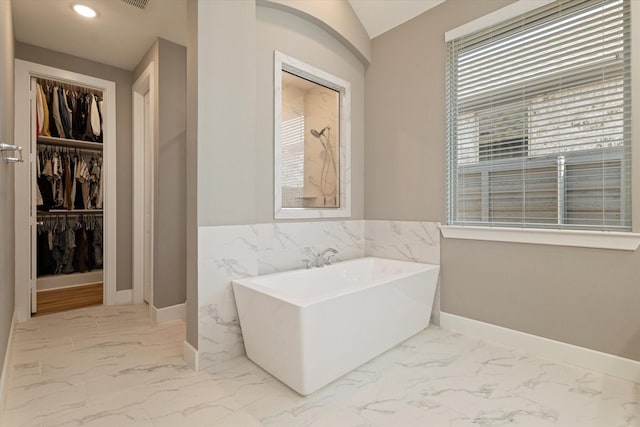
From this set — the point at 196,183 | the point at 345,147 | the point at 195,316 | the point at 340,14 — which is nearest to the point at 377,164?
the point at 345,147

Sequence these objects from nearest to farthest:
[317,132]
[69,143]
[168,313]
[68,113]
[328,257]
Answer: [328,257], [168,313], [317,132], [68,113], [69,143]

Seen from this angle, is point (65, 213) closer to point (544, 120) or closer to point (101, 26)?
point (101, 26)

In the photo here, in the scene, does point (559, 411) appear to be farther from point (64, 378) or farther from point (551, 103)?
point (64, 378)

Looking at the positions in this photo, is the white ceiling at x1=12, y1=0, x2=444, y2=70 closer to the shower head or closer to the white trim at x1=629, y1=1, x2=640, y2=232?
the shower head

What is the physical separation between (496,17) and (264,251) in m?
2.52

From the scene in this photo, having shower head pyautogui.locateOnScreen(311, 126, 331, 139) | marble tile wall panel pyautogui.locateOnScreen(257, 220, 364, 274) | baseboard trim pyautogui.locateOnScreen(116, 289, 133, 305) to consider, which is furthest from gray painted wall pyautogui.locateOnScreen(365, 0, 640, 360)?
baseboard trim pyautogui.locateOnScreen(116, 289, 133, 305)

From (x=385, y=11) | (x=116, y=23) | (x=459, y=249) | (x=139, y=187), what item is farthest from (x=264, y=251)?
(x=385, y=11)

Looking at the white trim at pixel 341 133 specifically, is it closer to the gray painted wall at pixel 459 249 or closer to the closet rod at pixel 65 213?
the gray painted wall at pixel 459 249

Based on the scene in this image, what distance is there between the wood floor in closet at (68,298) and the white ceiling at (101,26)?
8.55 ft

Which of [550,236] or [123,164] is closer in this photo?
[550,236]

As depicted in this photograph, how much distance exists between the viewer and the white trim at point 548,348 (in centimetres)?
195

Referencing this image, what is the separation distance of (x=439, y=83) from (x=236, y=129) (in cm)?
180

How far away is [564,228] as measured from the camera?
2.17 m

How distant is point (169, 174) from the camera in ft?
9.84
